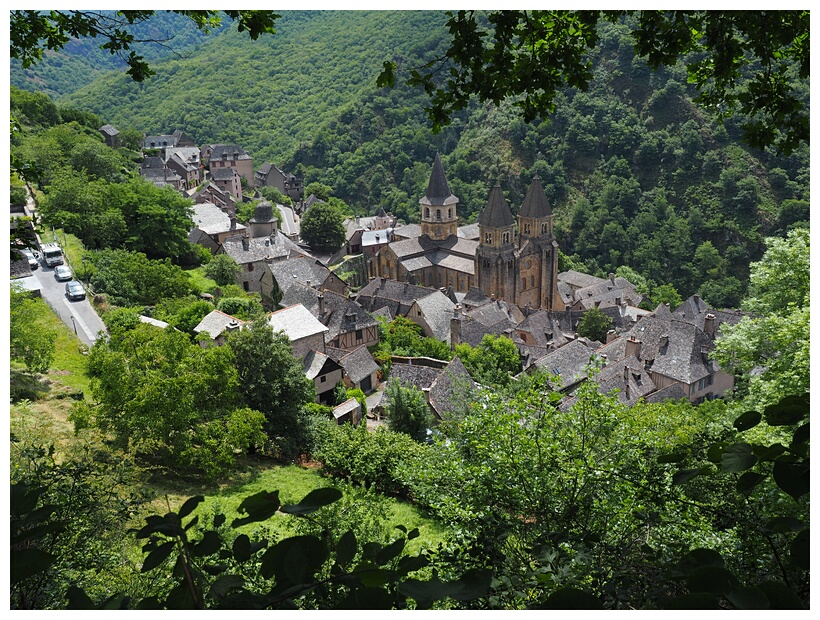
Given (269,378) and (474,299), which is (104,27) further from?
(474,299)

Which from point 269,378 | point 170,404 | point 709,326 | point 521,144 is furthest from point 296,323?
point 521,144

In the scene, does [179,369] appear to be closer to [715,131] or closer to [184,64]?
[715,131]

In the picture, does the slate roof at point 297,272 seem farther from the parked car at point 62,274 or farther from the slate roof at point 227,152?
the slate roof at point 227,152

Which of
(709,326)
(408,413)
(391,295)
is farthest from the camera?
(391,295)

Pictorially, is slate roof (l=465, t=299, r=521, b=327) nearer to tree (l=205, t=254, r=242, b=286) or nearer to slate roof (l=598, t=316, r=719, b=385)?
slate roof (l=598, t=316, r=719, b=385)

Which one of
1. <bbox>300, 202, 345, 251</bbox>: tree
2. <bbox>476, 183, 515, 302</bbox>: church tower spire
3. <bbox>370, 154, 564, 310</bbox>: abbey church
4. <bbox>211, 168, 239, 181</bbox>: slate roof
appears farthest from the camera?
<bbox>211, 168, 239, 181</bbox>: slate roof

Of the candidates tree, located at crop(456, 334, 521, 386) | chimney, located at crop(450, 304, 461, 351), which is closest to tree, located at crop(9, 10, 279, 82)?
tree, located at crop(456, 334, 521, 386)

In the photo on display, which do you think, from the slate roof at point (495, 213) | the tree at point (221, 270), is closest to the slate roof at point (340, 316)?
the tree at point (221, 270)
